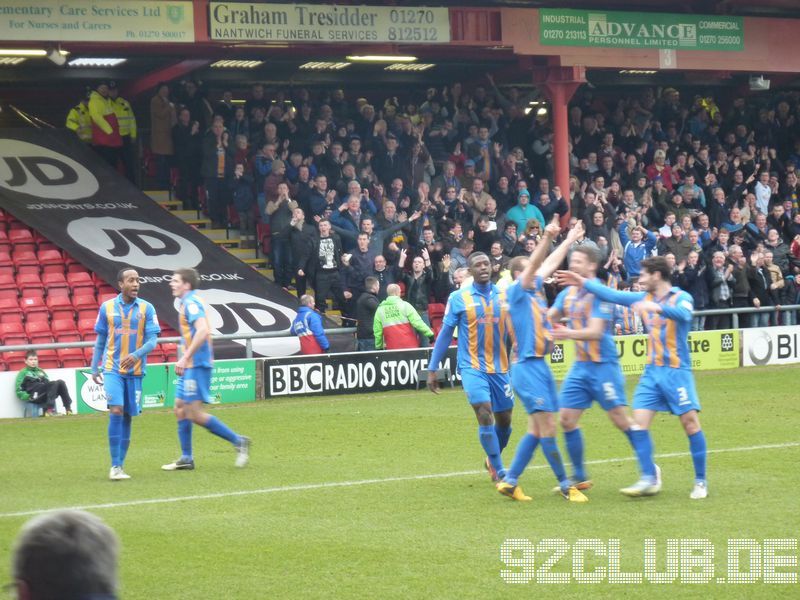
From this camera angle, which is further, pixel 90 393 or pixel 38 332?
pixel 38 332

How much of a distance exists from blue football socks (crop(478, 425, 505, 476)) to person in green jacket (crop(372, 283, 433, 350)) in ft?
30.1

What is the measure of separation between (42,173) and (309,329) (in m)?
6.71

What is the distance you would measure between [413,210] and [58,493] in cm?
1347

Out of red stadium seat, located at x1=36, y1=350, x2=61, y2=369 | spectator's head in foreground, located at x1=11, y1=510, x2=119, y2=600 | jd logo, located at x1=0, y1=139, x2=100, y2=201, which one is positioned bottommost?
red stadium seat, located at x1=36, y1=350, x2=61, y2=369

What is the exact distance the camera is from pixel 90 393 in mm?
17938

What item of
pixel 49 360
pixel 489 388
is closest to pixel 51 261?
pixel 49 360

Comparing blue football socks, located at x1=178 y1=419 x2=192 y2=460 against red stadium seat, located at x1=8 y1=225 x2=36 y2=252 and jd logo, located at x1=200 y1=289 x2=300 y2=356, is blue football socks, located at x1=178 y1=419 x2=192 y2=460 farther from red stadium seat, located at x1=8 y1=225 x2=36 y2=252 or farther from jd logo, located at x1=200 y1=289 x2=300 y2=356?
red stadium seat, located at x1=8 y1=225 x2=36 y2=252

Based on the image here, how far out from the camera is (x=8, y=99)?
25891 mm

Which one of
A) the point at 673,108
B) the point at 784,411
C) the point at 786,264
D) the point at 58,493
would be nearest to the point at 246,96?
the point at 673,108

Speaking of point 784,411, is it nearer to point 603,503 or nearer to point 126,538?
point 603,503

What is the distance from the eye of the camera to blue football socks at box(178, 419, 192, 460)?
1197cm

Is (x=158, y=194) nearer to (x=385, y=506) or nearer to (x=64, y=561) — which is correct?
(x=385, y=506)

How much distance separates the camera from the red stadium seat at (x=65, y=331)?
20031mm

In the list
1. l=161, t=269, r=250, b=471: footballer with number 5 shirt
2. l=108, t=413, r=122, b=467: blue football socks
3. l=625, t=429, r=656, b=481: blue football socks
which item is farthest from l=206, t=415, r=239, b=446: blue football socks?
l=625, t=429, r=656, b=481: blue football socks
